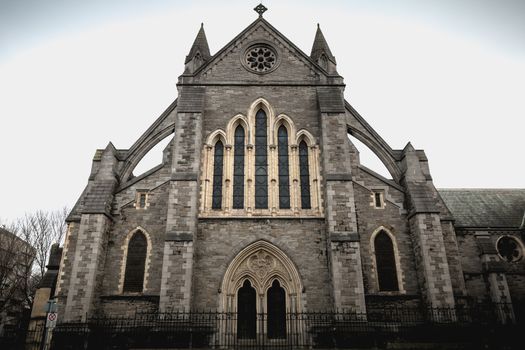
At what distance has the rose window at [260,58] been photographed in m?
18.9

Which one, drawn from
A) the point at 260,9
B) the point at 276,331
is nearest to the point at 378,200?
the point at 276,331

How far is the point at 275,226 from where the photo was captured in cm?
1538

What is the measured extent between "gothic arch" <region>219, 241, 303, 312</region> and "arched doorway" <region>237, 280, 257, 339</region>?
24cm

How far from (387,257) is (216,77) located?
11.2 meters

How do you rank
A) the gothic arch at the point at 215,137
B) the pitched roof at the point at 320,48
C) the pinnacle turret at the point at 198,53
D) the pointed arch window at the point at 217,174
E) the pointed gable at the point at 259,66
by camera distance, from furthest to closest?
the pitched roof at the point at 320,48, the pinnacle turret at the point at 198,53, the pointed gable at the point at 259,66, the gothic arch at the point at 215,137, the pointed arch window at the point at 217,174

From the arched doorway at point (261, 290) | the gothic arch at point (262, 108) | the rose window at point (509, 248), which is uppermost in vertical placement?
the gothic arch at point (262, 108)

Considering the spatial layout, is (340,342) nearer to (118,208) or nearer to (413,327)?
(413,327)

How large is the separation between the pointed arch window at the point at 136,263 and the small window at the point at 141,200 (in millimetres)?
1134

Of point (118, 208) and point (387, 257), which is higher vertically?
point (118, 208)

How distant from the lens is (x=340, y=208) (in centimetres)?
1495

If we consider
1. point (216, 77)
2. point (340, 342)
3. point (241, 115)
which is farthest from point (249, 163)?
point (340, 342)

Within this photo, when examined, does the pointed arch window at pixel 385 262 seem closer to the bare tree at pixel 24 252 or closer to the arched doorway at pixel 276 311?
the arched doorway at pixel 276 311

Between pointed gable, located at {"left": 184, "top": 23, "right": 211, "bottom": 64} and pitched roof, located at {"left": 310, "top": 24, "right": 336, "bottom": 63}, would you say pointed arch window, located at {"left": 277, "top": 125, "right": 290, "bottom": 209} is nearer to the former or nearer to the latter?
pitched roof, located at {"left": 310, "top": 24, "right": 336, "bottom": 63}

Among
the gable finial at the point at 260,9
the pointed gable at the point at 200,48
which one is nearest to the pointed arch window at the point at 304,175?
the pointed gable at the point at 200,48
